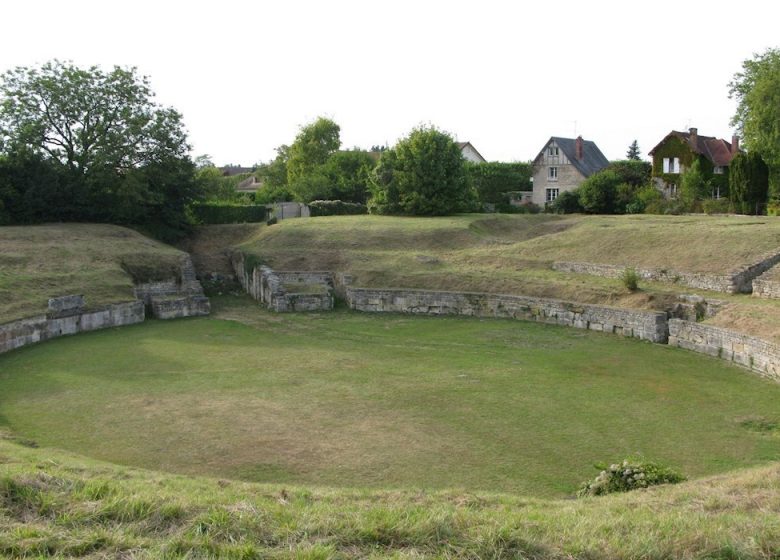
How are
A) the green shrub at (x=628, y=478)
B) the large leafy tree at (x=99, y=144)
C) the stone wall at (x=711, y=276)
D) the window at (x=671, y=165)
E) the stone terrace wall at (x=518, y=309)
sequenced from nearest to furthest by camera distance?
the green shrub at (x=628, y=478)
the stone terrace wall at (x=518, y=309)
the stone wall at (x=711, y=276)
the large leafy tree at (x=99, y=144)
the window at (x=671, y=165)

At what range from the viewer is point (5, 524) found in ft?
17.4

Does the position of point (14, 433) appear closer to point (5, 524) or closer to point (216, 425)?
point (216, 425)

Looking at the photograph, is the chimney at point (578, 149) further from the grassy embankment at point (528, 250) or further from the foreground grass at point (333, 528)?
the foreground grass at point (333, 528)

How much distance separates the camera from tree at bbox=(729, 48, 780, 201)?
35656 millimetres

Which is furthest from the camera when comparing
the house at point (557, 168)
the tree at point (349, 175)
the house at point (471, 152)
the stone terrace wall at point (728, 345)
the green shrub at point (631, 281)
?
the house at point (471, 152)

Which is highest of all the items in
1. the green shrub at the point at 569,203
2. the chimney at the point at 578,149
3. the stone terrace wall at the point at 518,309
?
the chimney at the point at 578,149

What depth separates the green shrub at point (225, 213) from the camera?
37000mm

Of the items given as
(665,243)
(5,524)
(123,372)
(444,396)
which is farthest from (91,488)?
(665,243)

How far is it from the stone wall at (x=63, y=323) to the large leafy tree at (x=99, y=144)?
1087 cm

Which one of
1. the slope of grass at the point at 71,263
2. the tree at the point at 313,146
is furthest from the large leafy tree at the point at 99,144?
the tree at the point at 313,146

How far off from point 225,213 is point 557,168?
28.0 meters

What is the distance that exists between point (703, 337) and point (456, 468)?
9.78 meters

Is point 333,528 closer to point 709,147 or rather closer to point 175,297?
point 175,297

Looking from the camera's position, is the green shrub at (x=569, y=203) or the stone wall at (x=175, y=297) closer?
the stone wall at (x=175, y=297)
